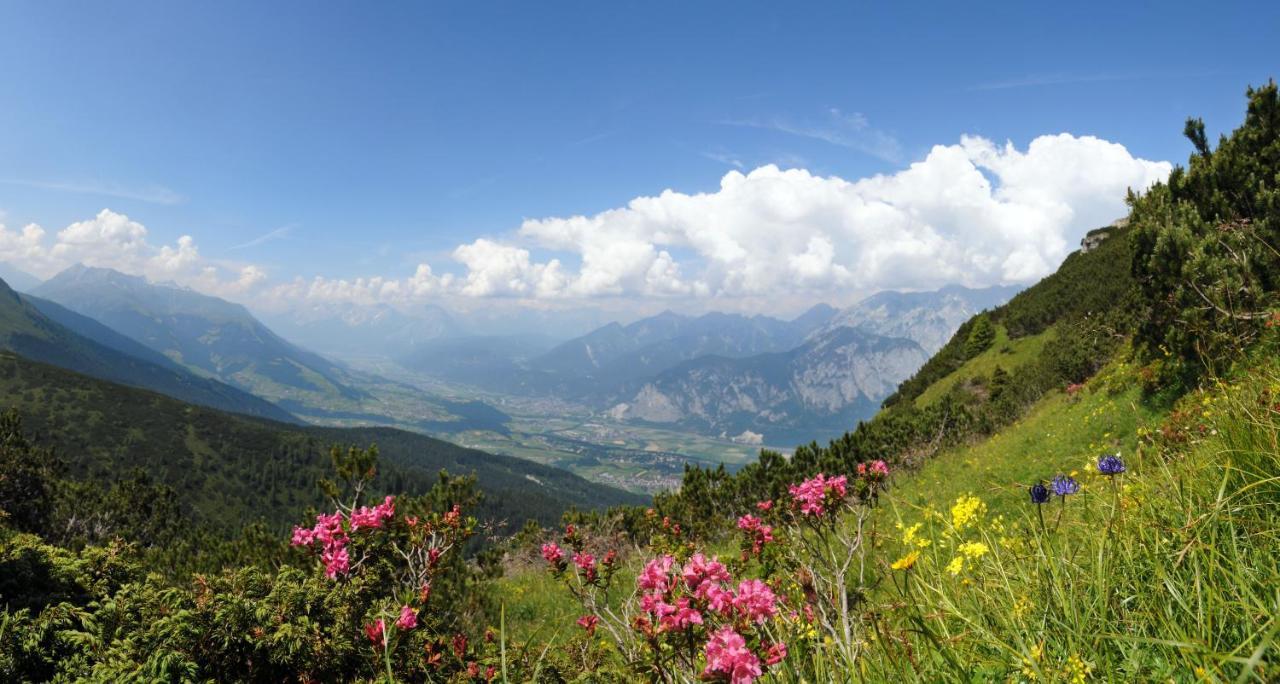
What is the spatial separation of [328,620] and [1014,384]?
3657 cm

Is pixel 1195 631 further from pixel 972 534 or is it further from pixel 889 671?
pixel 972 534

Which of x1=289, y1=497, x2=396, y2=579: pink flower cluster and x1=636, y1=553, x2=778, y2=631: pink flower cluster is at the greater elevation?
x1=636, y1=553, x2=778, y2=631: pink flower cluster

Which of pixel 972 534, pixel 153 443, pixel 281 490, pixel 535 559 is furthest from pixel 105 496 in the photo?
pixel 153 443

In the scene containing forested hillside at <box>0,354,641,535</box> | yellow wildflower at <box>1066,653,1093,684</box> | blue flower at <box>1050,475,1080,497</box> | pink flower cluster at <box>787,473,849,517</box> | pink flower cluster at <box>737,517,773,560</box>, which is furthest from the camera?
forested hillside at <box>0,354,641,535</box>

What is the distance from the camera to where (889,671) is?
2.44 meters

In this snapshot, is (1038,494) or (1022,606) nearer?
(1022,606)

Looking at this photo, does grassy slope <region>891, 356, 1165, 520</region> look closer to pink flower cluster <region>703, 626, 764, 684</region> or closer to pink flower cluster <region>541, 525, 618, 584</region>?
pink flower cluster <region>541, 525, 618, 584</region>

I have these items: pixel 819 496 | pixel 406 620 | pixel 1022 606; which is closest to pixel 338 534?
pixel 406 620

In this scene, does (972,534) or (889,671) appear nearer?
(889,671)

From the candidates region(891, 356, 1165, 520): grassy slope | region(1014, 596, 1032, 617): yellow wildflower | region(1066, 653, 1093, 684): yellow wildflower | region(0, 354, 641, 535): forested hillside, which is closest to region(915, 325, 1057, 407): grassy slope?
region(891, 356, 1165, 520): grassy slope

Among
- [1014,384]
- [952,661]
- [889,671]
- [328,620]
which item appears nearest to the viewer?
[952,661]

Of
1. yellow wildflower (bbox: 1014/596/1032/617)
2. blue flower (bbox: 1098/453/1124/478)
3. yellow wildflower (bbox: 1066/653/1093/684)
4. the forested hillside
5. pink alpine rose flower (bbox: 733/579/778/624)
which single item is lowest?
the forested hillside

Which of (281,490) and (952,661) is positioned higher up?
(952,661)

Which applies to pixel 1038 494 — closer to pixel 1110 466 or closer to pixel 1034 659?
pixel 1110 466
